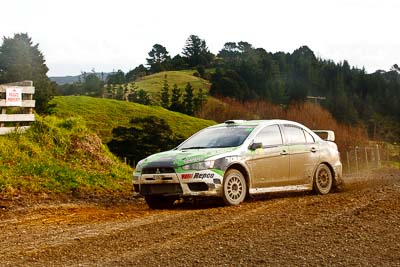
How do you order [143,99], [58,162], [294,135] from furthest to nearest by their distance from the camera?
[143,99]
[58,162]
[294,135]

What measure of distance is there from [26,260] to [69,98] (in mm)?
35188

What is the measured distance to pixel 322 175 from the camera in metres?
12.3

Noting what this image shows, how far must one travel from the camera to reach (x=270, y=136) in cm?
1145

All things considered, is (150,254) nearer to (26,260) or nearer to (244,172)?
(26,260)

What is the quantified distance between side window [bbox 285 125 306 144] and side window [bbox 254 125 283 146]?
250 mm

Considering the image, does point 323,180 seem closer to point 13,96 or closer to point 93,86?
point 13,96

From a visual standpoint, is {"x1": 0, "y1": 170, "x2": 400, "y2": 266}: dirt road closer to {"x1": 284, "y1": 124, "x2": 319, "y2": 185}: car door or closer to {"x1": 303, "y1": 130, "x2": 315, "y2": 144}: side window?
{"x1": 284, "y1": 124, "x2": 319, "y2": 185}: car door

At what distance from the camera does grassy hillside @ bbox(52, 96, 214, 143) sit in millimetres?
34031

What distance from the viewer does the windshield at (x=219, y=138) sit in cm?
1097

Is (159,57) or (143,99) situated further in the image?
(159,57)

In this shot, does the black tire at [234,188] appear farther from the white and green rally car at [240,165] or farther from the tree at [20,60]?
the tree at [20,60]

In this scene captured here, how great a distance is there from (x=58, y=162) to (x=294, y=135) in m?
5.80

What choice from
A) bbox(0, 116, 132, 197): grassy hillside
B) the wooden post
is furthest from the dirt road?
the wooden post

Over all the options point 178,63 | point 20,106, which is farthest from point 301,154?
point 178,63
